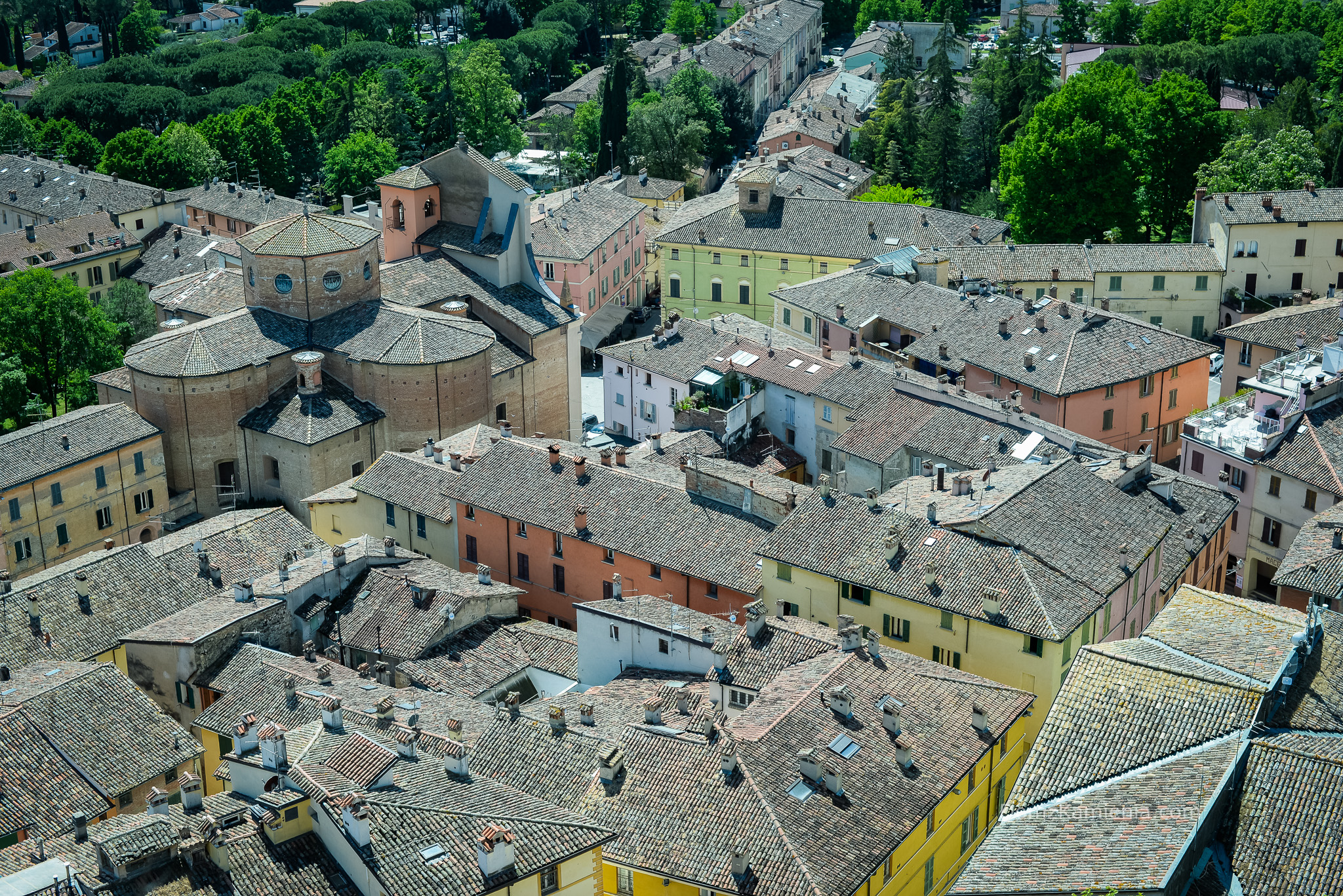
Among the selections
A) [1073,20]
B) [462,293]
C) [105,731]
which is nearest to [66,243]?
[462,293]

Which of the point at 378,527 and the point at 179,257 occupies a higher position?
the point at 179,257

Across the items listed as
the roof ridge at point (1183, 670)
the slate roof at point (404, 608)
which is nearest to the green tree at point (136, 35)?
the slate roof at point (404, 608)

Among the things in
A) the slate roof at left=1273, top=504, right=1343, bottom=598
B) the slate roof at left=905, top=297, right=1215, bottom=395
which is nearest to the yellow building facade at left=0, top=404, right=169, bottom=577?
the slate roof at left=905, top=297, right=1215, bottom=395

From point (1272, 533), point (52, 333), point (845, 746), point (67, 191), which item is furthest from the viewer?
point (67, 191)

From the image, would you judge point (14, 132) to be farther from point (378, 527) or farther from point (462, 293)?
point (378, 527)

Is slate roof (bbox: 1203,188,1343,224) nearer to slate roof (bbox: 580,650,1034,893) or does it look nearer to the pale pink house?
the pale pink house

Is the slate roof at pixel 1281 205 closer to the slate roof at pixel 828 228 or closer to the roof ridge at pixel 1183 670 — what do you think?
the slate roof at pixel 828 228
